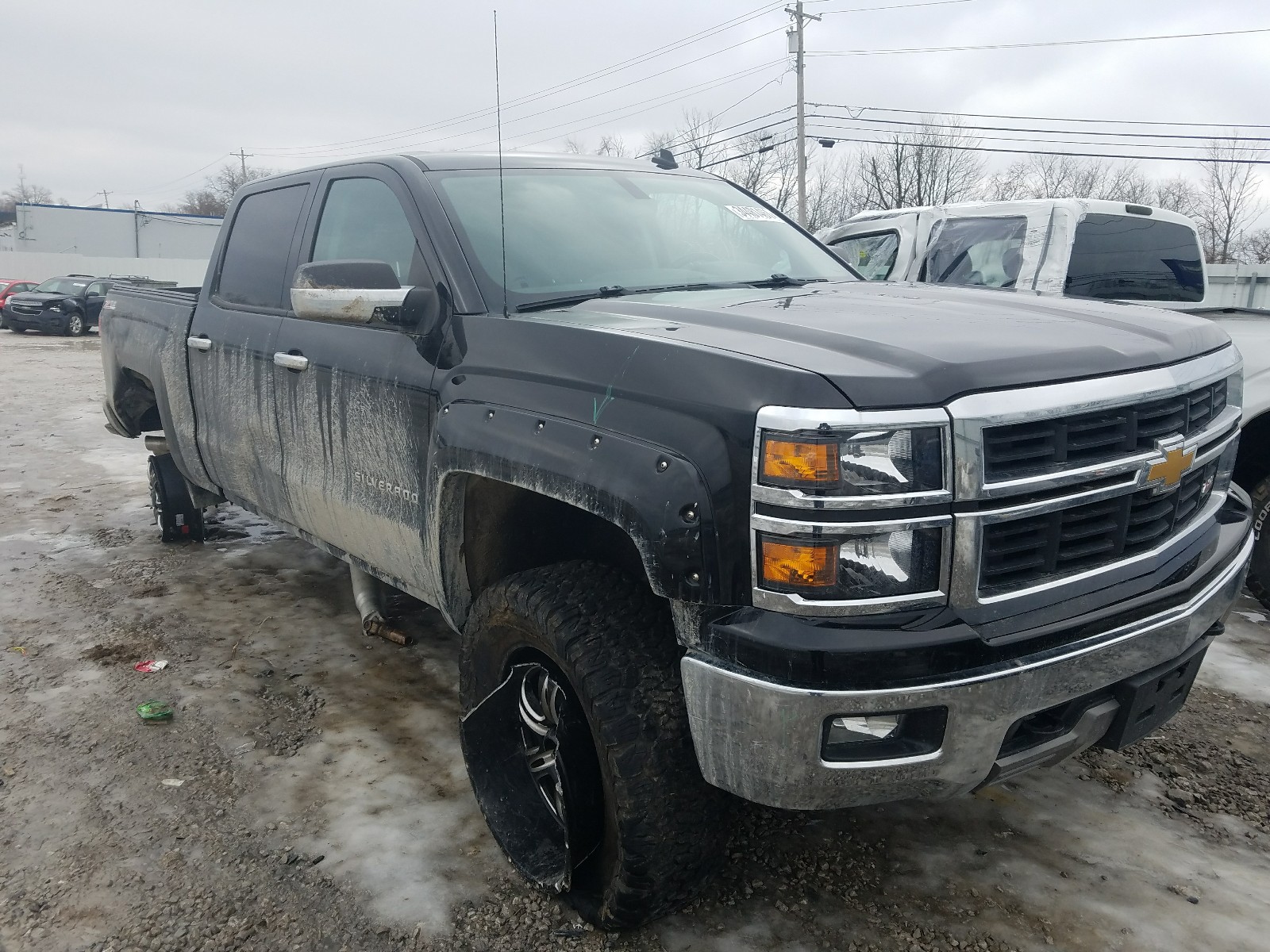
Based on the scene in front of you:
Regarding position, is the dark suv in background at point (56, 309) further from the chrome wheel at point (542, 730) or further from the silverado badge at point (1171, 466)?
the silverado badge at point (1171, 466)

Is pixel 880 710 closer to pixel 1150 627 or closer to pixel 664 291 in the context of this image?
pixel 1150 627

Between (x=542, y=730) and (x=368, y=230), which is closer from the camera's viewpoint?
(x=542, y=730)

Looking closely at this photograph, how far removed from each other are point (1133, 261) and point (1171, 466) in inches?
191

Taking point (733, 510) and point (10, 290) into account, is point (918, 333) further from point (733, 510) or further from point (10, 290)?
point (10, 290)

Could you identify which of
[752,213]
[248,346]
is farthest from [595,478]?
[248,346]

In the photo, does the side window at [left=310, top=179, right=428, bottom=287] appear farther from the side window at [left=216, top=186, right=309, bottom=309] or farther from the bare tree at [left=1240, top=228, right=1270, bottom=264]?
the bare tree at [left=1240, top=228, right=1270, bottom=264]

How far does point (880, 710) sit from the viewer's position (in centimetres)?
185

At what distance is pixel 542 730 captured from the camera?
251cm

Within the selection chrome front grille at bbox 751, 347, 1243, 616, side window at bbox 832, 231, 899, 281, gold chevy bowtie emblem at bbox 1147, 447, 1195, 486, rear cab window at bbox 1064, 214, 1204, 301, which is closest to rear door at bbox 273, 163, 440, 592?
chrome front grille at bbox 751, 347, 1243, 616

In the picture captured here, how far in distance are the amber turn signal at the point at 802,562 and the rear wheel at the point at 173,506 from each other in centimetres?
474

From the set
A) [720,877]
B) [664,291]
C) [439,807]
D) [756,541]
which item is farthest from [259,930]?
[664,291]

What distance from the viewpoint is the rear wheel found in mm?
5738

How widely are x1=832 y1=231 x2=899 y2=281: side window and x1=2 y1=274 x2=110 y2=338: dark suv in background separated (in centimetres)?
2132

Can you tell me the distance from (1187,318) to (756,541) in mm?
1680
